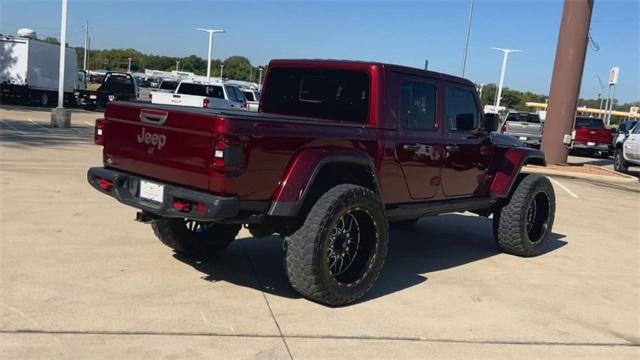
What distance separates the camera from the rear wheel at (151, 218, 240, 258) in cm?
559

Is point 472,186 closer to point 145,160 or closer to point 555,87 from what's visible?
point 145,160

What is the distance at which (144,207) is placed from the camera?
4.48 metres

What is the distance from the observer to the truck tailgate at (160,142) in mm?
4176

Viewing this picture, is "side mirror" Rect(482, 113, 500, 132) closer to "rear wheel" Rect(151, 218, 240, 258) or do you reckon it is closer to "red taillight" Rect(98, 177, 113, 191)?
"rear wheel" Rect(151, 218, 240, 258)

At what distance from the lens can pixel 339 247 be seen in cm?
486

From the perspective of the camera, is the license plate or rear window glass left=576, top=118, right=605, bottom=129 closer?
the license plate

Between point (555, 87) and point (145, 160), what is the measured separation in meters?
16.8

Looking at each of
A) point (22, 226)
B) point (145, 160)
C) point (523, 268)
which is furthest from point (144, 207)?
point (523, 268)

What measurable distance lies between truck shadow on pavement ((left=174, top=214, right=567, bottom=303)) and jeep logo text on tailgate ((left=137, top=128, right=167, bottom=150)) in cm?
131

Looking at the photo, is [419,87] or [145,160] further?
[419,87]

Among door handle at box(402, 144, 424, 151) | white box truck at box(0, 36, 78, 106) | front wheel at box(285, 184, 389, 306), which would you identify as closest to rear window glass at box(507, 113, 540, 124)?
door handle at box(402, 144, 424, 151)

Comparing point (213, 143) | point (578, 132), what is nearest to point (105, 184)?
point (213, 143)

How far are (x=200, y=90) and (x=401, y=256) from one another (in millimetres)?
15933

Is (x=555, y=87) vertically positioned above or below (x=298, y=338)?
above
